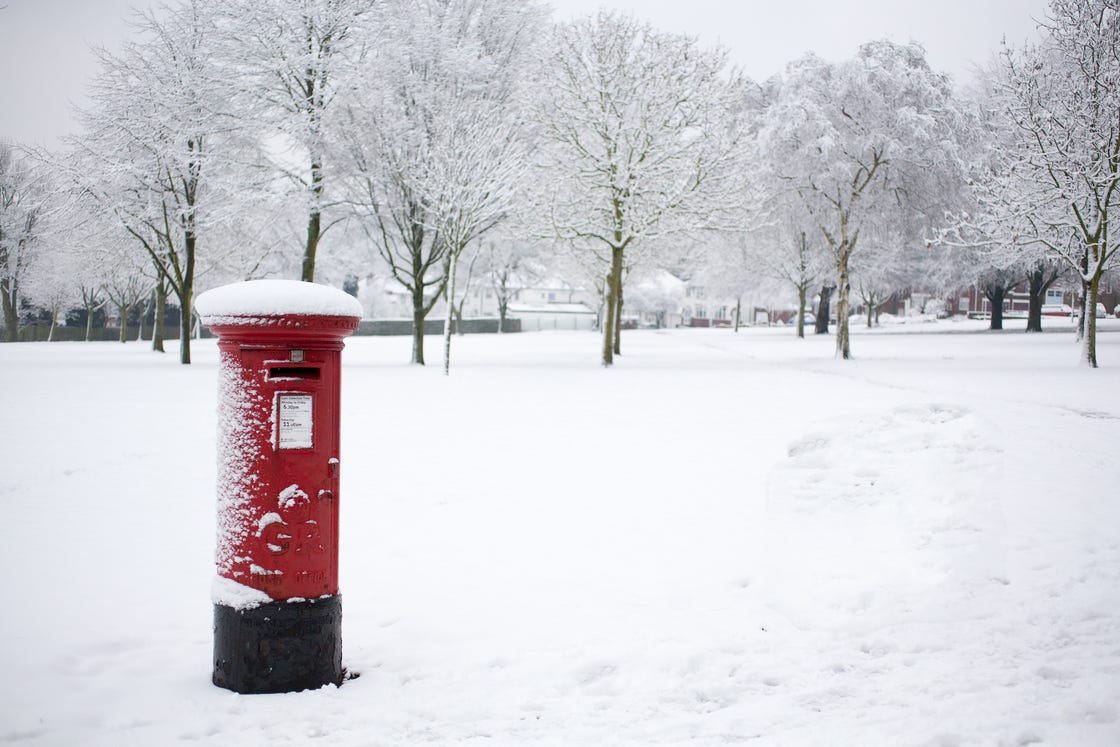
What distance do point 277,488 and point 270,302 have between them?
27.8 inches

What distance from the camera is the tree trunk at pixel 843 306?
22413 mm

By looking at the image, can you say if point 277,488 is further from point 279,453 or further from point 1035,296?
point 1035,296

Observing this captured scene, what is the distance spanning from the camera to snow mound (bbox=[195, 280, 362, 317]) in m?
3.09

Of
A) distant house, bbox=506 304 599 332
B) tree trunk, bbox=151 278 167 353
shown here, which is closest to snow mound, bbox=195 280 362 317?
tree trunk, bbox=151 278 167 353

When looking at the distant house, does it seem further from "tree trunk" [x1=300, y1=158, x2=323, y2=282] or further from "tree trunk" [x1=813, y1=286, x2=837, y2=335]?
"tree trunk" [x1=300, y1=158, x2=323, y2=282]

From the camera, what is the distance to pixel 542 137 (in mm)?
22422

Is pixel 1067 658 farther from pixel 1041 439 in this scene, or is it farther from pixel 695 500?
pixel 1041 439

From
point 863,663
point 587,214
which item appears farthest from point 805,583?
point 587,214

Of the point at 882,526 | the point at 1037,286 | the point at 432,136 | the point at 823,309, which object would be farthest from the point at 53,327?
the point at 882,526

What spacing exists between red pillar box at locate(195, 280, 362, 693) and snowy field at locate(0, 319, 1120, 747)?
173 mm

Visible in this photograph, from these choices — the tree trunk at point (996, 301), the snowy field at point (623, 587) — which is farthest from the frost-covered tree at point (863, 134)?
the tree trunk at point (996, 301)

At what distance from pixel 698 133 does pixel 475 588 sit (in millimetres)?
19022

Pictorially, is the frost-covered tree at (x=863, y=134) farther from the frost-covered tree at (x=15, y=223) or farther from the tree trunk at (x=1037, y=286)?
Result: the frost-covered tree at (x=15, y=223)

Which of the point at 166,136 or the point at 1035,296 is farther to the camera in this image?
the point at 1035,296
